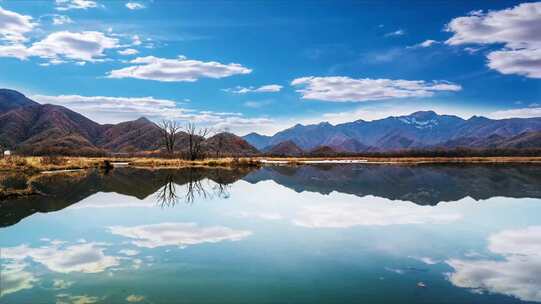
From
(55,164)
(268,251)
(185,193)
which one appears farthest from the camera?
(55,164)

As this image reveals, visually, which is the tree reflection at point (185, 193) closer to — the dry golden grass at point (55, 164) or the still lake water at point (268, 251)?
the still lake water at point (268, 251)

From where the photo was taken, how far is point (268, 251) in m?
14.5

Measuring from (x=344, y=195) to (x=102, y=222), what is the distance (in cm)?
1804

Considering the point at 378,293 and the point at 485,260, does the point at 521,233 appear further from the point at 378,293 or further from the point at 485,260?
the point at 378,293

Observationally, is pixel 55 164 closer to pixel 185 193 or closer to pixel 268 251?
pixel 185 193

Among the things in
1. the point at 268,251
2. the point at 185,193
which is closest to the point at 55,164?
the point at 185,193

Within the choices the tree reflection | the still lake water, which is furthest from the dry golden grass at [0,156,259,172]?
the still lake water

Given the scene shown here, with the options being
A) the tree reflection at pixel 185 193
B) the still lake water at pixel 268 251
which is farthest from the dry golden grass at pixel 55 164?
the still lake water at pixel 268 251

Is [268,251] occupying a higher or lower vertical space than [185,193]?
lower

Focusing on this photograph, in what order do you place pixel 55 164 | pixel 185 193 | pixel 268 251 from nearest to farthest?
pixel 268 251 < pixel 185 193 < pixel 55 164

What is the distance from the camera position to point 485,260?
538 inches

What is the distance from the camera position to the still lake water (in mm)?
10391

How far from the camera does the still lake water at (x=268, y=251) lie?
1039 centimetres

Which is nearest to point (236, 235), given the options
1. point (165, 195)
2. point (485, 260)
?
point (485, 260)
